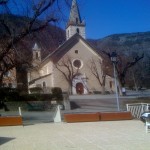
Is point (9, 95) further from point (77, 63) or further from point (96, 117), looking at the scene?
point (77, 63)

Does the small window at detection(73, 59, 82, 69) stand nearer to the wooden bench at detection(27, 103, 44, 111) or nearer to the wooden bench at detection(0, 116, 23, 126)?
the wooden bench at detection(27, 103, 44, 111)

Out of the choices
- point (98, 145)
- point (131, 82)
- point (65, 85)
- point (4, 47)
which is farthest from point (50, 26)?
point (131, 82)

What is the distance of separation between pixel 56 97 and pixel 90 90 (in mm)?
24324

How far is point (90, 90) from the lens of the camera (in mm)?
68625

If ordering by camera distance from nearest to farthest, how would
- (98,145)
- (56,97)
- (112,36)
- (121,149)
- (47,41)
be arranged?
(121,149)
(98,145)
(47,41)
(56,97)
(112,36)

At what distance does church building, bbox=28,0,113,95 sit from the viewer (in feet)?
220

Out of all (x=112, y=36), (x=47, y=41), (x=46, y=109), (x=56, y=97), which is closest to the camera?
(x=47, y=41)

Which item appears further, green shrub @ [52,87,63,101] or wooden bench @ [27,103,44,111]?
green shrub @ [52,87,63,101]

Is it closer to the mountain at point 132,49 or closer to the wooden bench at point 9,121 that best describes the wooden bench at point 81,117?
the wooden bench at point 9,121

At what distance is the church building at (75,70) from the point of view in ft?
220

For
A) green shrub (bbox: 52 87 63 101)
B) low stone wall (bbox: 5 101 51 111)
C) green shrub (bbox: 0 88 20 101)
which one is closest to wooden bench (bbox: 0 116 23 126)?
low stone wall (bbox: 5 101 51 111)

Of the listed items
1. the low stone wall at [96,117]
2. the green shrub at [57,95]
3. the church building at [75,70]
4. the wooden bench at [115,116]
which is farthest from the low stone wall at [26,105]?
the church building at [75,70]

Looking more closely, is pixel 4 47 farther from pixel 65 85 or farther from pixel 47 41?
pixel 65 85

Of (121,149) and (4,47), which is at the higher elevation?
(4,47)
